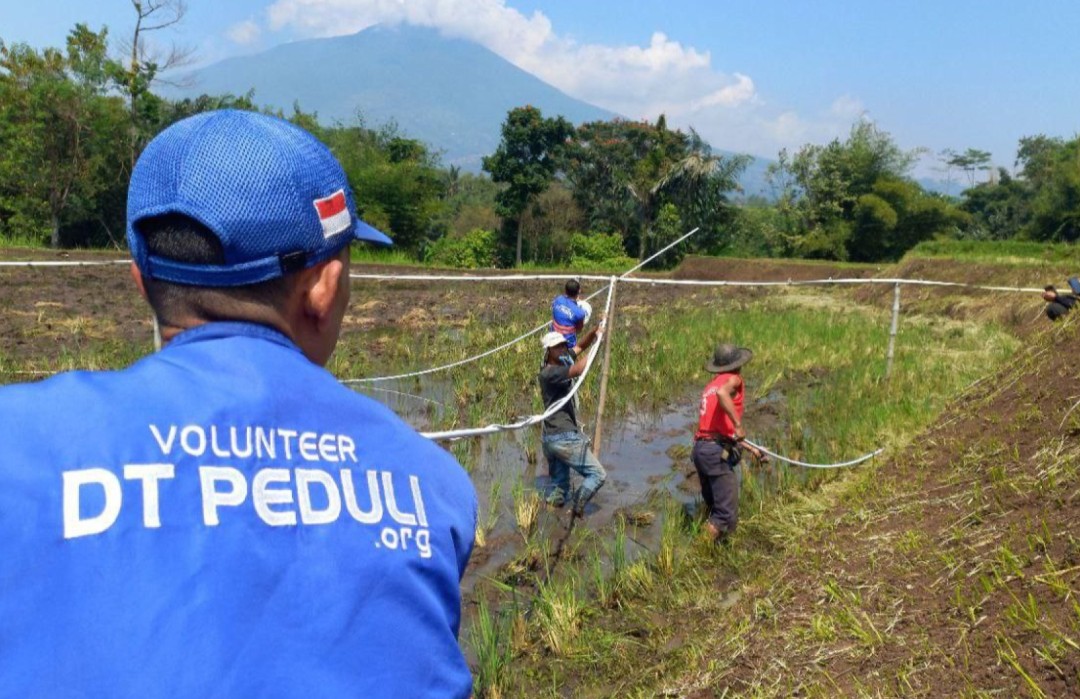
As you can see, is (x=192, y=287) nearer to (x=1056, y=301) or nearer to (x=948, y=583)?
(x=948, y=583)

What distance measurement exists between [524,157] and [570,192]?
3609mm

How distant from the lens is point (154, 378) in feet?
2.66

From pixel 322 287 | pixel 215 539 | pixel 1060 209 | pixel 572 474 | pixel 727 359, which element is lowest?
pixel 572 474

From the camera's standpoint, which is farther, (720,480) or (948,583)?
(720,480)

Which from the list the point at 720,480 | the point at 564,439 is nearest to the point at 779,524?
the point at 720,480

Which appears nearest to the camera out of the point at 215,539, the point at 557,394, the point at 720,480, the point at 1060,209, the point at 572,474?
the point at 215,539

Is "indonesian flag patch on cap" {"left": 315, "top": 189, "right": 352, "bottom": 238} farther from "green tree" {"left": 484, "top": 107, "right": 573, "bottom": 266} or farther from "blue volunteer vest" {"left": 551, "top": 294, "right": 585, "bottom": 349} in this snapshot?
"green tree" {"left": 484, "top": 107, "right": 573, "bottom": 266}

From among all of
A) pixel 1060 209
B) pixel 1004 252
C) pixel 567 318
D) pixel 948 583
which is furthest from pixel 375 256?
pixel 1060 209

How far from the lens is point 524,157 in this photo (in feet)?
111

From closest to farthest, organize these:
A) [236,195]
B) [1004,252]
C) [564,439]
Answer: [236,195] → [564,439] → [1004,252]

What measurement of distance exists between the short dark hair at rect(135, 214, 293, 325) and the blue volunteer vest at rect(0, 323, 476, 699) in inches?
1.5

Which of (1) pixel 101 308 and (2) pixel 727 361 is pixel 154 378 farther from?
(1) pixel 101 308

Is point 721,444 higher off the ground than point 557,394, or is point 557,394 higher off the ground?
point 557,394

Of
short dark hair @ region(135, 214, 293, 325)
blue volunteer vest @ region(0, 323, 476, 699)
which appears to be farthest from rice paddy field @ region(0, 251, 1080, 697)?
short dark hair @ region(135, 214, 293, 325)
